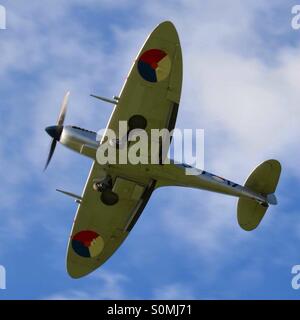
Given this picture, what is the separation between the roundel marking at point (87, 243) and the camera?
81.2 ft

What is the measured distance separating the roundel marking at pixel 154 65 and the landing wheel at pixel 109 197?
3690 mm

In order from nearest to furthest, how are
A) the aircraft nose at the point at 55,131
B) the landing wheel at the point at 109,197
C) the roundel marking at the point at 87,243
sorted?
the aircraft nose at the point at 55,131 < the landing wheel at the point at 109,197 < the roundel marking at the point at 87,243

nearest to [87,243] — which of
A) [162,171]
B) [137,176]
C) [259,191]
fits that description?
[137,176]

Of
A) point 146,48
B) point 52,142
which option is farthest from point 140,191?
point 146,48

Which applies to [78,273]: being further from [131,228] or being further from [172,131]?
[172,131]

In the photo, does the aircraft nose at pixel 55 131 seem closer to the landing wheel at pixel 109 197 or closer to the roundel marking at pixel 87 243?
the landing wheel at pixel 109 197

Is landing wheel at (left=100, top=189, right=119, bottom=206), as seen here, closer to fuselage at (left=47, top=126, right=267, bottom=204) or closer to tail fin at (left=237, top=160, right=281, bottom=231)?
fuselage at (left=47, top=126, right=267, bottom=204)

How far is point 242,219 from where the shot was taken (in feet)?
78.6

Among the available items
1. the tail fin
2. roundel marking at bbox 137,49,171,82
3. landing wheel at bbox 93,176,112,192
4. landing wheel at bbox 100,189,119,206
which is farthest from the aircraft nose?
the tail fin

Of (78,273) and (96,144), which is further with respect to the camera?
(78,273)

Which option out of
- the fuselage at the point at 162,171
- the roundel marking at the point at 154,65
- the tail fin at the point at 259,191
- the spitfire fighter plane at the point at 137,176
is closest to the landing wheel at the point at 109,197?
the spitfire fighter plane at the point at 137,176

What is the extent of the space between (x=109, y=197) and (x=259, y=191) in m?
4.29

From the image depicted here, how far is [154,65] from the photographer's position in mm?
21562

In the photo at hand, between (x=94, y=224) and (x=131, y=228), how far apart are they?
3.62 feet
